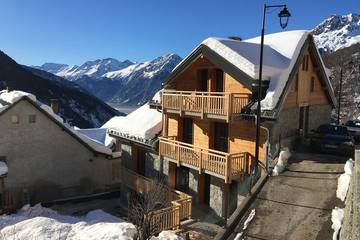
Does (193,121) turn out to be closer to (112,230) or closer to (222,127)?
(222,127)

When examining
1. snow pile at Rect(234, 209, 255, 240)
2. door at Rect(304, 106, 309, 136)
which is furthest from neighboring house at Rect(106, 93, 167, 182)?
snow pile at Rect(234, 209, 255, 240)

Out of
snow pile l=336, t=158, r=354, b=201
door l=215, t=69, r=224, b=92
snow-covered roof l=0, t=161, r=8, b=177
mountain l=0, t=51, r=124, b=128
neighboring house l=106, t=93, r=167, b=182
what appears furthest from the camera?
mountain l=0, t=51, r=124, b=128

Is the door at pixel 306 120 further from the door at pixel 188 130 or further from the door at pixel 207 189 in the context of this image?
the door at pixel 188 130

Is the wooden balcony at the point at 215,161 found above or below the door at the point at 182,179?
above

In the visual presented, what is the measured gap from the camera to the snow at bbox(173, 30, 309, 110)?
52.8 ft

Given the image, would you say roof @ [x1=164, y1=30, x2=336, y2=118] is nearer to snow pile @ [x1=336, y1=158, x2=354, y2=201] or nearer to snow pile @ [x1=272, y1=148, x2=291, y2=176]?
snow pile @ [x1=272, y1=148, x2=291, y2=176]

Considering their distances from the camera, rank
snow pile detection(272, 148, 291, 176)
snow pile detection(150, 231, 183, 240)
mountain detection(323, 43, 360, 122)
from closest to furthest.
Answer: snow pile detection(272, 148, 291, 176) < snow pile detection(150, 231, 183, 240) < mountain detection(323, 43, 360, 122)

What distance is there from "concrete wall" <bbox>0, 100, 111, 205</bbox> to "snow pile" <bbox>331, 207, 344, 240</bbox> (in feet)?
63.1

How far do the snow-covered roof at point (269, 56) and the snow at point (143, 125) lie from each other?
4.24 meters

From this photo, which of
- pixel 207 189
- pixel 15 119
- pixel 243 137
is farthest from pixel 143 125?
pixel 243 137

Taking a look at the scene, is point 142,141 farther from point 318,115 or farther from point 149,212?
point 318,115

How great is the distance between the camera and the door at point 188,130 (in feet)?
67.5

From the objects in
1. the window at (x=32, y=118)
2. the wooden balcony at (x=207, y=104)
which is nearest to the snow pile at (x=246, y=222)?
the wooden balcony at (x=207, y=104)

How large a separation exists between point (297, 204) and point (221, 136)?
22.6 feet
